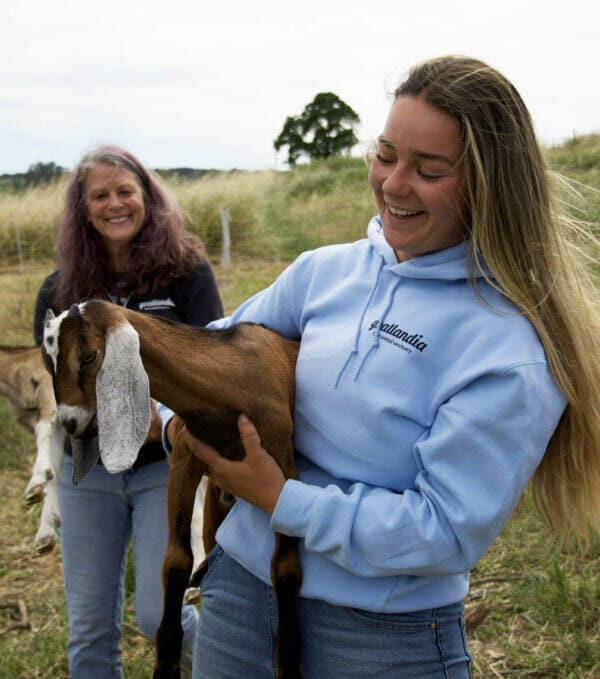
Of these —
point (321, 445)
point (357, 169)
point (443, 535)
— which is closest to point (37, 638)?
point (321, 445)

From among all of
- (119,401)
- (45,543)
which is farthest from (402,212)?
(45,543)

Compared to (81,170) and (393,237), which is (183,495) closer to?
(393,237)

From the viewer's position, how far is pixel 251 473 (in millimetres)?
1821

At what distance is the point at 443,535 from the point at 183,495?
0.81m

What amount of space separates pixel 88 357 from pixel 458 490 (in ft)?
2.68

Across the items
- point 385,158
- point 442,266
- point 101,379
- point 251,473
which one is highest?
point 385,158

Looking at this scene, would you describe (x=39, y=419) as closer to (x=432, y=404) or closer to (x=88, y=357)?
(x=88, y=357)

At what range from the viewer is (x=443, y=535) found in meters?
1.55

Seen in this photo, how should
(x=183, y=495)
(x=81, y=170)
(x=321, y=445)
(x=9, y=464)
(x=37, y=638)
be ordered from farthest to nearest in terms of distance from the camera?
(x=9, y=464) < (x=37, y=638) < (x=81, y=170) < (x=183, y=495) < (x=321, y=445)

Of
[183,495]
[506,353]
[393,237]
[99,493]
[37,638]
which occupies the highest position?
[393,237]

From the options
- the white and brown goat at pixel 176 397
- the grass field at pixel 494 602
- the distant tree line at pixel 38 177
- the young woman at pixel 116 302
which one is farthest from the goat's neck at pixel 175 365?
the distant tree line at pixel 38 177

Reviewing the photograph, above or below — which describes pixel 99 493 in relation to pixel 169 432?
below

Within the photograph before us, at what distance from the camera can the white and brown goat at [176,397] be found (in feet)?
5.67

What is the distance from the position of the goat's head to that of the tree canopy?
26.3 m
